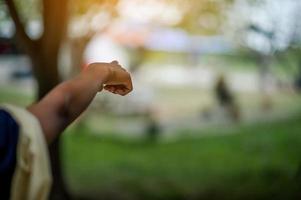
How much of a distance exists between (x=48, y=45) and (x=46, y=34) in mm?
61

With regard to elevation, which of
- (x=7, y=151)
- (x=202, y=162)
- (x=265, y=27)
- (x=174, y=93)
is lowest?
(x=202, y=162)

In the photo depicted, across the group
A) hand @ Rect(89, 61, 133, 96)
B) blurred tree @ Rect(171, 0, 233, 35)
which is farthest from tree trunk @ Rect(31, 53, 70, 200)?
hand @ Rect(89, 61, 133, 96)

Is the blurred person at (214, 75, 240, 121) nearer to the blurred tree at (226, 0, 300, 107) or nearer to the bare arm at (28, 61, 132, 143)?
the blurred tree at (226, 0, 300, 107)

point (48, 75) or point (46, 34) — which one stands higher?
point (46, 34)

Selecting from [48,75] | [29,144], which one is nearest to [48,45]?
[48,75]

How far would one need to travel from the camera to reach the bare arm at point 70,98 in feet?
2.60

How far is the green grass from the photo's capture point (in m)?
3.10

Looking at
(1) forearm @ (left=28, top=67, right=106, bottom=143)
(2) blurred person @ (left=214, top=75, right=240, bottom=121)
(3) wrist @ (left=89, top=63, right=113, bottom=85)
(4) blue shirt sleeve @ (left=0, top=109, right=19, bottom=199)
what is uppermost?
(3) wrist @ (left=89, top=63, right=113, bottom=85)

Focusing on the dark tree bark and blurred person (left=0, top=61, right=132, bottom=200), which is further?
the dark tree bark

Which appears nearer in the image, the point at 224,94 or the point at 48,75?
the point at 48,75

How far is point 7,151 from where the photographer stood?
2.32ft

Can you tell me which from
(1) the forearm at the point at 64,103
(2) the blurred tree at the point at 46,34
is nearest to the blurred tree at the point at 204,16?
(2) the blurred tree at the point at 46,34

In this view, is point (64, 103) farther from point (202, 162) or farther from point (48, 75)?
point (202, 162)

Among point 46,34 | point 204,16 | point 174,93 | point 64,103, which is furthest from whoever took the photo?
point 174,93
